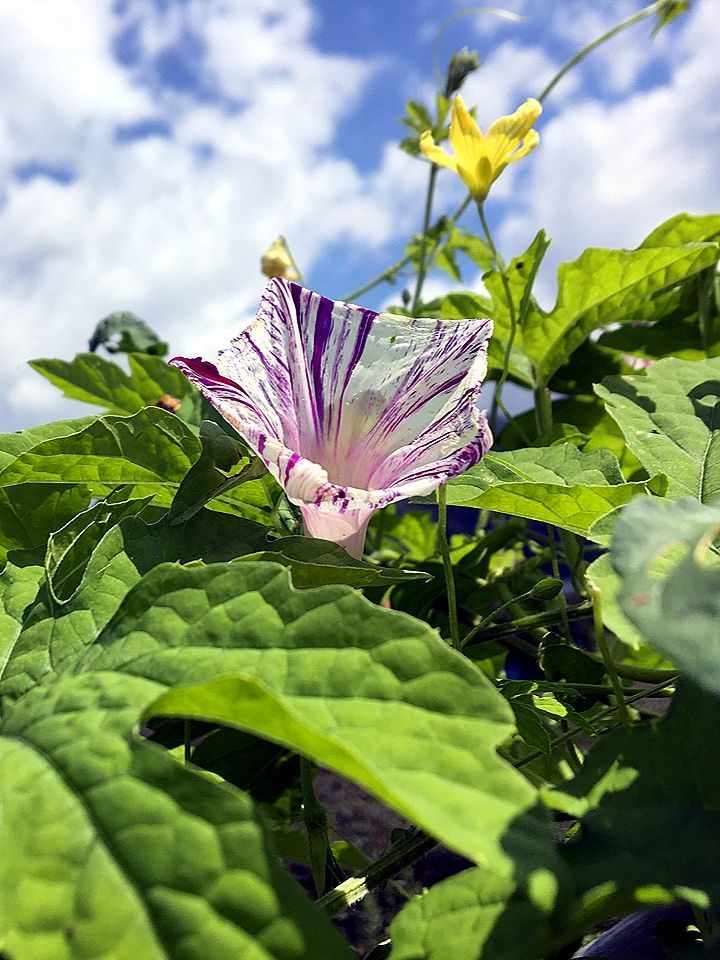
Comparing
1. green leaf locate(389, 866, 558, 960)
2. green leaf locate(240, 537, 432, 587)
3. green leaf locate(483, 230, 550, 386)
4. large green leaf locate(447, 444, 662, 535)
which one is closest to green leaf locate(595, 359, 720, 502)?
large green leaf locate(447, 444, 662, 535)

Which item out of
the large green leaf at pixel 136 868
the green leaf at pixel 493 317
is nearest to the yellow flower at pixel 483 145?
the green leaf at pixel 493 317

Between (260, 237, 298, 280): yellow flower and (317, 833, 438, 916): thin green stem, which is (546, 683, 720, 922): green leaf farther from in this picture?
(260, 237, 298, 280): yellow flower

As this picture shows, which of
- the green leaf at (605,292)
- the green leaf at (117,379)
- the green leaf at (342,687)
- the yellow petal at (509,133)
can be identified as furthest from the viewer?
the green leaf at (117,379)

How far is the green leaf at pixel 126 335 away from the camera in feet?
4.98

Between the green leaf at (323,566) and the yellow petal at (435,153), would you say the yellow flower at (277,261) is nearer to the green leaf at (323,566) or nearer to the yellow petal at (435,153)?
the yellow petal at (435,153)

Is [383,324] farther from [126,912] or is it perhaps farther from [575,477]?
[126,912]

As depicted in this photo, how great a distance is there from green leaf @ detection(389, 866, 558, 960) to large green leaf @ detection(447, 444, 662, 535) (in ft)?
0.94

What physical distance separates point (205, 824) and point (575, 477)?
42 centimetres

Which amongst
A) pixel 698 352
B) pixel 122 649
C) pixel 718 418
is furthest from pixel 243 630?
pixel 698 352

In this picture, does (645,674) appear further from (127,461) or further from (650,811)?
(127,461)

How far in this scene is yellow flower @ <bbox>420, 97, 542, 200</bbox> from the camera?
0.83 metres

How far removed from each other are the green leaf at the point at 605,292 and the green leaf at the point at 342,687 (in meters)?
0.71

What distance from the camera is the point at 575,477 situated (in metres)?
0.65

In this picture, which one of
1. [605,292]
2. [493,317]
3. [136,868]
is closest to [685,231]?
[605,292]
